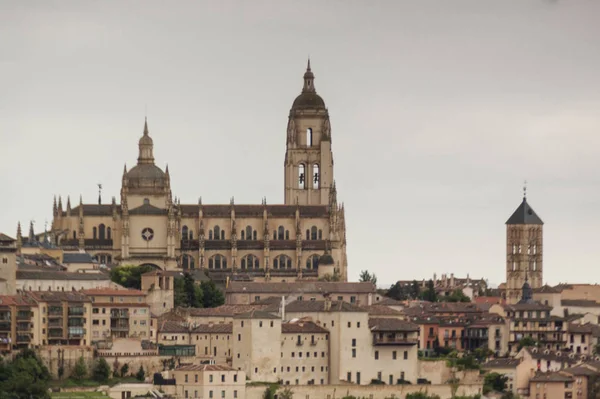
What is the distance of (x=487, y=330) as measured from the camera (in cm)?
11550

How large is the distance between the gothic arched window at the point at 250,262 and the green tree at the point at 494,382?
35290mm

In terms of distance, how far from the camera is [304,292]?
4702 inches

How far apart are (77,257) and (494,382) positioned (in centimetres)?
3282

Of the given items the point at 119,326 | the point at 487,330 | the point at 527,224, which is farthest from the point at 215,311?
the point at 527,224

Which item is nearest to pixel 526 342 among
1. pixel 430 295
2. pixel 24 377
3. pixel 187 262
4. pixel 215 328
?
pixel 215 328

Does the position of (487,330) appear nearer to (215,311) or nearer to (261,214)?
(215,311)

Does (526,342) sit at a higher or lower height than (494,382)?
higher

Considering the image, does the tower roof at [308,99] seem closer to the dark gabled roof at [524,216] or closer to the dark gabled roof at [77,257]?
Answer: the dark gabled roof at [524,216]

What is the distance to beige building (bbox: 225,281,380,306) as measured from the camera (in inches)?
4675

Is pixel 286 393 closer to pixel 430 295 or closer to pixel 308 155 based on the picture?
pixel 430 295

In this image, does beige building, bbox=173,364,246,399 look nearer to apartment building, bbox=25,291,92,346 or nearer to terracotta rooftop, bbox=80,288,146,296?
apartment building, bbox=25,291,92,346

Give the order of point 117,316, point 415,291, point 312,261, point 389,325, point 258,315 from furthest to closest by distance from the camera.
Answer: point 415,291, point 312,261, point 117,316, point 389,325, point 258,315

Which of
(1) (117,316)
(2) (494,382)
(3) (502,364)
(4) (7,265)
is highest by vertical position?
(4) (7,265)

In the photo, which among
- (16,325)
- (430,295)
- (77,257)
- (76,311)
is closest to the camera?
(16,325)
